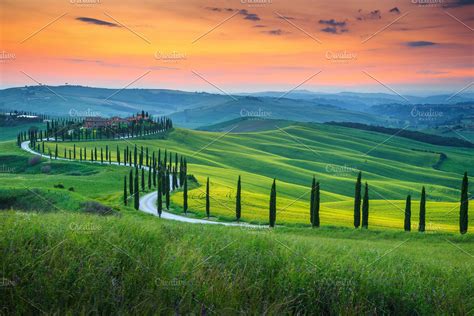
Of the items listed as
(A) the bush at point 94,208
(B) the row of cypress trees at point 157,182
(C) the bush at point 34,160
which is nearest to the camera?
(A) the bush at point 94,208

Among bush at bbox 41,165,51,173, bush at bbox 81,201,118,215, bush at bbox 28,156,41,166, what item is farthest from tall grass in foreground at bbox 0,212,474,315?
bush at bbox 28,156,41,166

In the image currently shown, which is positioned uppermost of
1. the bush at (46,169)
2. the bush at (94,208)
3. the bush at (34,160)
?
the bush at (94,208)

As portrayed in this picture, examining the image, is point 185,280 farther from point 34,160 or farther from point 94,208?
point 34,160

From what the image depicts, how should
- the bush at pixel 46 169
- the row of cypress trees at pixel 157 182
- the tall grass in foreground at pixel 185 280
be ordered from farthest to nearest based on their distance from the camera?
1. the bush at pixel 46 169
2. the row of cypress trees at pixel 157 182
3. the tall grass in foreground at pixel 185 280

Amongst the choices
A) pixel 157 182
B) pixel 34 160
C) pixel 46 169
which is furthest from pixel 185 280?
pixel 34 160

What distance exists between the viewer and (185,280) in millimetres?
7785

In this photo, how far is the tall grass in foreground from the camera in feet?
23.4

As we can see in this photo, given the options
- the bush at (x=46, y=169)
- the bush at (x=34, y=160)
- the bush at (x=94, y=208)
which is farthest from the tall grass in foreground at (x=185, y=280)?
the bush at (x=34, y=160)

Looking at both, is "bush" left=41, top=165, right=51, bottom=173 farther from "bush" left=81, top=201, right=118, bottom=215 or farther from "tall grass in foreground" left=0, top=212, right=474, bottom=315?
"tall grass in foreground" left=0, top=212, right=474, bottom=315

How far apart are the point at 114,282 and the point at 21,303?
4.63ft

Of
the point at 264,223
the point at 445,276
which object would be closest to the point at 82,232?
the point at 445,276

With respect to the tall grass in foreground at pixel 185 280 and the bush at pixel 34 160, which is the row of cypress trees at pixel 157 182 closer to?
the bush at pixel 34 160

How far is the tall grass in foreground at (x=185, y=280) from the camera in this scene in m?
7.14

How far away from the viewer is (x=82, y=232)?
9.67 meters
